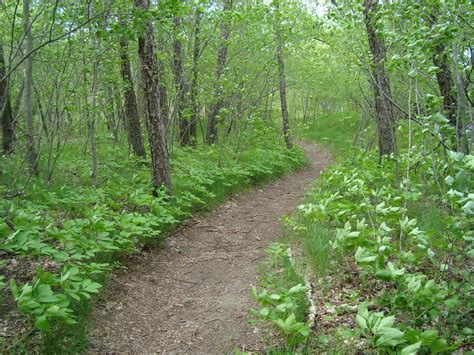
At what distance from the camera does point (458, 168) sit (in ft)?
6.70

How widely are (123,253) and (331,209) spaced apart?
2.52 m

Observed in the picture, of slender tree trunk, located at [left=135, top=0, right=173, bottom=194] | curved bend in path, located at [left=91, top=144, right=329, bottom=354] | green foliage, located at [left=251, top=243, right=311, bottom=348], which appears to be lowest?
curved bend in path, located at [left=91, top=144, right=329, bottom=354]

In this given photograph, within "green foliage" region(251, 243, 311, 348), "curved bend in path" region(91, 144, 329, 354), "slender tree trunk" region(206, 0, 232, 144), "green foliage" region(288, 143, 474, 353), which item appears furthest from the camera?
"slender tree trunk" region(206, 0, 232, 144)

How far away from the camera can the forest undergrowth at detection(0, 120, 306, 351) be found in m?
2.46

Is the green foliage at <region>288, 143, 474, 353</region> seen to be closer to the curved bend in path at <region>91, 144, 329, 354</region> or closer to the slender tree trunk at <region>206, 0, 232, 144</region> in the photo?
the curved bend in path at <region>91, 144, 329, 354</region>

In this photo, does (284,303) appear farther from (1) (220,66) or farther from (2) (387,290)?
(1) (220,66)

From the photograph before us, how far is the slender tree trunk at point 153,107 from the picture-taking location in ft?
17.9

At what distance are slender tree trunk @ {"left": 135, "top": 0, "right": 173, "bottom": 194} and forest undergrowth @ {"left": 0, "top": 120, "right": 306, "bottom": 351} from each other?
0.30 meters

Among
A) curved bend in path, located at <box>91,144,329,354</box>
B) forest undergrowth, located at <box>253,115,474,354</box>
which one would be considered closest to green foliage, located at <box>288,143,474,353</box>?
forest undergrowth, located at <box>253,115,474,354</box>

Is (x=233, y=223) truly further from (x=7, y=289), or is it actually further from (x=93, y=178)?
(x=7, y=289)

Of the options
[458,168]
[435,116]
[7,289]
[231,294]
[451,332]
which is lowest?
[231,294]

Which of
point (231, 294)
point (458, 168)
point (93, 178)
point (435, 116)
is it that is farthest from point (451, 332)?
point (93, 178)

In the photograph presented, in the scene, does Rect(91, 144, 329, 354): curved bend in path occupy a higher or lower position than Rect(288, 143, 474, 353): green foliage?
lower

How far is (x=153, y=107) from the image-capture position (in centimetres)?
566
